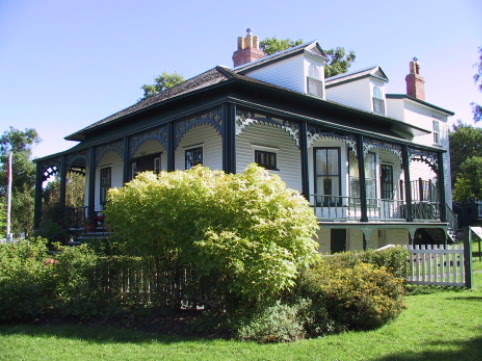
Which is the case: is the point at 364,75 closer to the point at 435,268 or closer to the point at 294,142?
the point at 294,142

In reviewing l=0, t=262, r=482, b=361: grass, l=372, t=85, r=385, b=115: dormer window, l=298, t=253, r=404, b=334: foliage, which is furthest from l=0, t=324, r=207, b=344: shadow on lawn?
l=372, t=85, r=385, b=115: dormer window

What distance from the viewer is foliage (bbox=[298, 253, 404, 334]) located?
7199mm

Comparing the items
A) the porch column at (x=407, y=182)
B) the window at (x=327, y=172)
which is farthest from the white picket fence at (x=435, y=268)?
the porch column at (x=407, y=182)

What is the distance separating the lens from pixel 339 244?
57.6 ft

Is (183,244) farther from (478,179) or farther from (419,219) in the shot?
(478,179)

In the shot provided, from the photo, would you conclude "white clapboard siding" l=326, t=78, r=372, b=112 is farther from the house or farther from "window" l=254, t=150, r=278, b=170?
"window" l=254, t=150, r=278, b=170

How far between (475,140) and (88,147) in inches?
1985

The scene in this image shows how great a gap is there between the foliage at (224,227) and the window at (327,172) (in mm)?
9144

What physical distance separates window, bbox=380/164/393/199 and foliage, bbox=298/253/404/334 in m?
12.9

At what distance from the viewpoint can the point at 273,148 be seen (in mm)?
16359

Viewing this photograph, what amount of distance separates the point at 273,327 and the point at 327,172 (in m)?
11.0

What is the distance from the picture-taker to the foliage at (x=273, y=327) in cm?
664

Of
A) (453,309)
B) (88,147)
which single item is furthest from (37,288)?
(88,147)

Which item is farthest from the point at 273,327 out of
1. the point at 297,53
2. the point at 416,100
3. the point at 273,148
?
the point at 416,100
